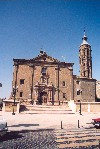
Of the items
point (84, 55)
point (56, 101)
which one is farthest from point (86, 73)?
point (56, 101)

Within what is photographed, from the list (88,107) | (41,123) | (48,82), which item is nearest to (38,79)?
(48,82)

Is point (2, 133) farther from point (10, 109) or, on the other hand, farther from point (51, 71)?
point (51, 71)

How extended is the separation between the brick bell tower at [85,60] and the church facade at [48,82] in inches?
162

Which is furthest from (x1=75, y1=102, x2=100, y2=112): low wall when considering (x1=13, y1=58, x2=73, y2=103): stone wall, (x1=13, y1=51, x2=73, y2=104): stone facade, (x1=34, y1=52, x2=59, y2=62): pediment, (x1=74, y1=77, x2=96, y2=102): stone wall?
(x1=34, y1=52, x2=59, y2=62): pediment

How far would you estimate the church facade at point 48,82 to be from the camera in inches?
1751

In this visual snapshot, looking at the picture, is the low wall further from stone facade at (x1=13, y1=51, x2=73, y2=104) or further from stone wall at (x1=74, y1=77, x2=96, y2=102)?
stone wall at (x1=74, y1=77, x2=96, y2=102)

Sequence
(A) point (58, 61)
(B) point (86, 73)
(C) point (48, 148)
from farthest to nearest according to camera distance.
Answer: (B) point (86, 73) → (A) point (58, 61) → (C) point (48, 148)

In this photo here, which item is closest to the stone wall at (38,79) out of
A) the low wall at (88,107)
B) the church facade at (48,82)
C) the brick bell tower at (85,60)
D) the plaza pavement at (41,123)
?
the church facade at (48,82)

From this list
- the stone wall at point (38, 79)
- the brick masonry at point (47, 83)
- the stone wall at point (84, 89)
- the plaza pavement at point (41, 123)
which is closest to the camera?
the plaza pavement at point (41, 123)

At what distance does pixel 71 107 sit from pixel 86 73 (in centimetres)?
1787

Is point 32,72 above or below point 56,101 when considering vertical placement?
above

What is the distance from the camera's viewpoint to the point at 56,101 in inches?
1750

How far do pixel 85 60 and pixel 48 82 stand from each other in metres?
13.5

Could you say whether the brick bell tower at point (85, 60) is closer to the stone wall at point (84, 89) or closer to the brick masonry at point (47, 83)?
the stone wall at point (84, 89)
